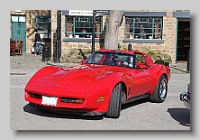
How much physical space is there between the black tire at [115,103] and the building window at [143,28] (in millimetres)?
14275

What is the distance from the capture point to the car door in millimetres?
7785

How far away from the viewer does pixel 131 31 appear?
2120 cm

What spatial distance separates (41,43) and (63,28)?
126 inches

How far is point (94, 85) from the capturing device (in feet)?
22.2

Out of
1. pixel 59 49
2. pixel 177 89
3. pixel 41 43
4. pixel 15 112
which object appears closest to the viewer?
pixel 15 112

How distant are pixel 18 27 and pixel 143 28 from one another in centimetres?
835

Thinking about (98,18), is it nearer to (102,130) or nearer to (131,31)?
(131,31)

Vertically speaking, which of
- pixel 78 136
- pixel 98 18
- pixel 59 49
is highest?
pixel 98 18

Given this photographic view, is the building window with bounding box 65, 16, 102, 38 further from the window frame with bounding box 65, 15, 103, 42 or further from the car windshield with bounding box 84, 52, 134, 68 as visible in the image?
the car windshield with bounding box 84, 52, 134, 68

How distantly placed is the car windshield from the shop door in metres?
17.1

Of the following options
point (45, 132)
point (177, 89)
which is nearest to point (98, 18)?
point (177, 89)

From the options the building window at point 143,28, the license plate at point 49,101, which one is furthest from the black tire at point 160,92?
the building window at point 143,28

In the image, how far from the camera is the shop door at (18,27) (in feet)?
81.7

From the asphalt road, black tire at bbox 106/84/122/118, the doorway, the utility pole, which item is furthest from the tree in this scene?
black tire at bbox 106/84/122/118
